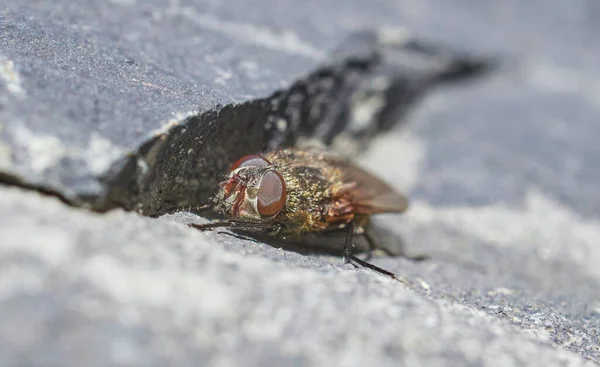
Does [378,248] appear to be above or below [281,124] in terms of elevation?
below

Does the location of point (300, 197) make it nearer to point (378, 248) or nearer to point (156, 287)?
point (378, 248)

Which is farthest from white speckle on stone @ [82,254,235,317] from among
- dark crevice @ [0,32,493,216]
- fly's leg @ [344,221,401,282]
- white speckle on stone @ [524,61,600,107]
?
white speckle on stone @ [524,61,600,107]

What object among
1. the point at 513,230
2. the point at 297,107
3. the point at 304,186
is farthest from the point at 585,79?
the point at 304,186

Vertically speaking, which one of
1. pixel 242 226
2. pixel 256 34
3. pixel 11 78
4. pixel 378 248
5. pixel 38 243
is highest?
pixel 256 34

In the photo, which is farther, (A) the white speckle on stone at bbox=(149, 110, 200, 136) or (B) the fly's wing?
(B) the fly's wing

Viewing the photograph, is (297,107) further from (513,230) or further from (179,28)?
(513,230)

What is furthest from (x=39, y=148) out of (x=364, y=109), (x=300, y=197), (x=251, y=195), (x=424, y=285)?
(x=364, y=109)

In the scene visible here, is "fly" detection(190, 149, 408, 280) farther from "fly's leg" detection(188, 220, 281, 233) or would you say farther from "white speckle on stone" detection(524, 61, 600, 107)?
"white speckle on stone" detection(524, 61, 600, 107)
